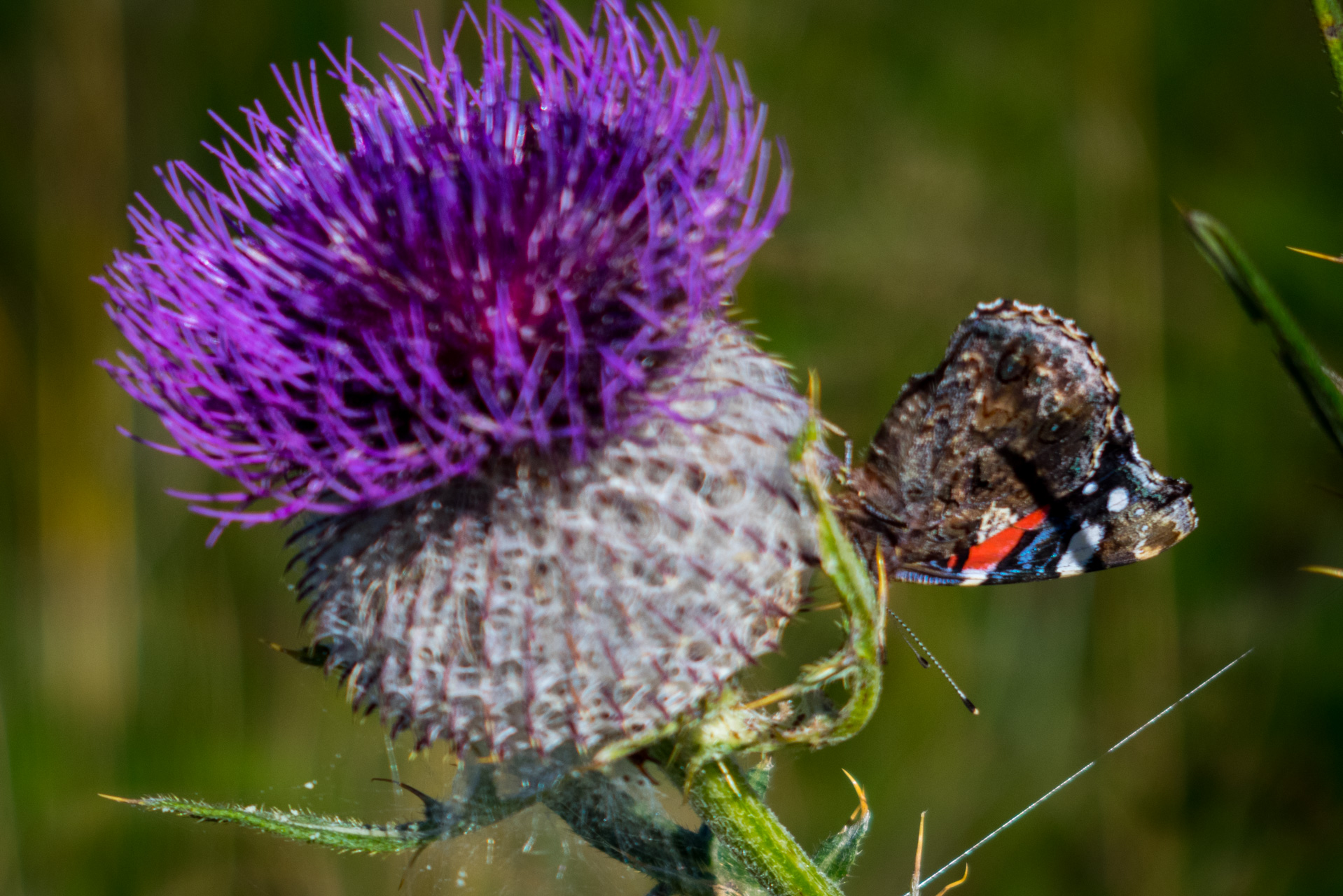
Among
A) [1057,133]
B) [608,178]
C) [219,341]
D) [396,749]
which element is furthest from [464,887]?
[1057,133]

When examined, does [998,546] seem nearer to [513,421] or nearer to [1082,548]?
[1082,548]

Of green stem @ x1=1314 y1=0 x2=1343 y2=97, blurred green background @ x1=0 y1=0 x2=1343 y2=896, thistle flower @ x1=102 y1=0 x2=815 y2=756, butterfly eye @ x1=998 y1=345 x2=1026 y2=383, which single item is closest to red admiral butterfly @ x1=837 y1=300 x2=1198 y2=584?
butterfly eye @ x1=998 y1=345 x2=1026 y2=383

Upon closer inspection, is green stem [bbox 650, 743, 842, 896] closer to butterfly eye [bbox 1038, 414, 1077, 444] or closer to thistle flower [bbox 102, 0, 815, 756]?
thistle flower [bbox 102, 0, 815, 756]

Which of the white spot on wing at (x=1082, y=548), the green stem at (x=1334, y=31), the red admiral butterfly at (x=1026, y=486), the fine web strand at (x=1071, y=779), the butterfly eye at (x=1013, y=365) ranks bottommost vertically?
the fine web strand at (x=1071, y=779)

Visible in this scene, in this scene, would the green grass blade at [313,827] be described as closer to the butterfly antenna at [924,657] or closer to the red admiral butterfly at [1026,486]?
the butterfly antenna at [924,657]

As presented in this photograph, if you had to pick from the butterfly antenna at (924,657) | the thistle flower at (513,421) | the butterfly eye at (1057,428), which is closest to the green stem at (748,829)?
the thistle flower at (513,421)

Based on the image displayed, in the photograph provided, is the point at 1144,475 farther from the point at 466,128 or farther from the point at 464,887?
the point at 464,887
